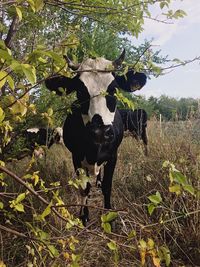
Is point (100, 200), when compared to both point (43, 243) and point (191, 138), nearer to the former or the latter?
point (191, 138)

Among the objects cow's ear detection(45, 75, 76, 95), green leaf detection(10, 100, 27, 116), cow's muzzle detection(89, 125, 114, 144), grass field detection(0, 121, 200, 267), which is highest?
cow's ear detection(45, 75, 76, 95)

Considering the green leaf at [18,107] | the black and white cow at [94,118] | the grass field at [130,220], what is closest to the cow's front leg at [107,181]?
the black and white cow at [94,118]

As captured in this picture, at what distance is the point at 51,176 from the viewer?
578cm

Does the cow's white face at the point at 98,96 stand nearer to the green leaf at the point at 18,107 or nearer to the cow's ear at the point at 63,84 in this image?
the cow's ear at the point at 63,84

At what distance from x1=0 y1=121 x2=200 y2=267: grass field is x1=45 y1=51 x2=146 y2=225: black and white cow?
41cm

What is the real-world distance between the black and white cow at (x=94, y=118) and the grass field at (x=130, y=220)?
406 mm

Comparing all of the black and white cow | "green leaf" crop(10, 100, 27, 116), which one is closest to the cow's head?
the black and white cow

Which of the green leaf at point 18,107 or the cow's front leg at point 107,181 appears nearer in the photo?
the green leaf at point 18,107

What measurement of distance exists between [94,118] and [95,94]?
31cm

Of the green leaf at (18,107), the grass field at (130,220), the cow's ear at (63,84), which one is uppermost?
the cow's ear at (63,84)

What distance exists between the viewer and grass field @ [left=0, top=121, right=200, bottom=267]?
2283 mm

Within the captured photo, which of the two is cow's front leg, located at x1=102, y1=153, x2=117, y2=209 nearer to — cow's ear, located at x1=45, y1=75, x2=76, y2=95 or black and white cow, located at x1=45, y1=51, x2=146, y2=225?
black and white cow, located at x1=45, y1=51, x2=146, y2=225

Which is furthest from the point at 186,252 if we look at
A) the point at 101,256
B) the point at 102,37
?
the point at 102,37

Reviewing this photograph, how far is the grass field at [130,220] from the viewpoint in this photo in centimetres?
228
